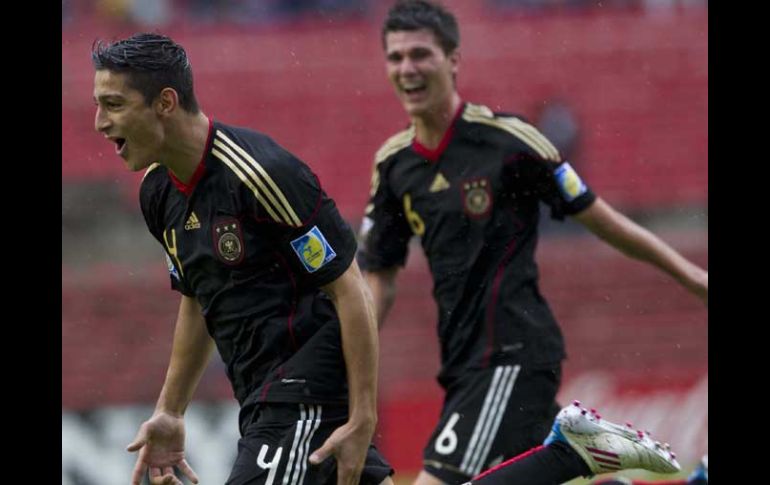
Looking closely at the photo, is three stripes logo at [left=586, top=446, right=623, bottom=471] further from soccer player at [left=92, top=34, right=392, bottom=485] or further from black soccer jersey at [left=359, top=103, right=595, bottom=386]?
soccer player at [left=92, top=34, right=392, bottom=485]

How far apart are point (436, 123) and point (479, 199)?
413mm

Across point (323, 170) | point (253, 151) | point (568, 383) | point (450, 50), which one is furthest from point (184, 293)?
point (323, 170)

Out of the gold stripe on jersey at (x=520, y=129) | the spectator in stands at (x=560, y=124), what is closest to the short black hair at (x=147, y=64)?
the gold stripe on jersey at (x=520, y=129)

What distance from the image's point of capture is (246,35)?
53.8ft

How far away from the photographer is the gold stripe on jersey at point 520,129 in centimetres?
580

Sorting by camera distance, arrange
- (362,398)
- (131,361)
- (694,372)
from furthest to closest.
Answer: (131,361), (694,372), (362,398)

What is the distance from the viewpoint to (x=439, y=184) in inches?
232

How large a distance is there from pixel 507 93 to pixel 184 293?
459 inches

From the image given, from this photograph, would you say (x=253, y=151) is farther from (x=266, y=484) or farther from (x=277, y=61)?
(x=277, y=61)

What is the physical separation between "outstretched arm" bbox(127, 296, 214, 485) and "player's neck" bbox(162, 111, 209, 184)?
1.82 feet

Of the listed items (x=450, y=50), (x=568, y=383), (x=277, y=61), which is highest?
(x=277, y=61)

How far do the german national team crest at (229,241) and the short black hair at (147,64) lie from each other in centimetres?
39

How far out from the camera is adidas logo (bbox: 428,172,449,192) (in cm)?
589

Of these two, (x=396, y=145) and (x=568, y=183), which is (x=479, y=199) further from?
(x=396, y=145)
